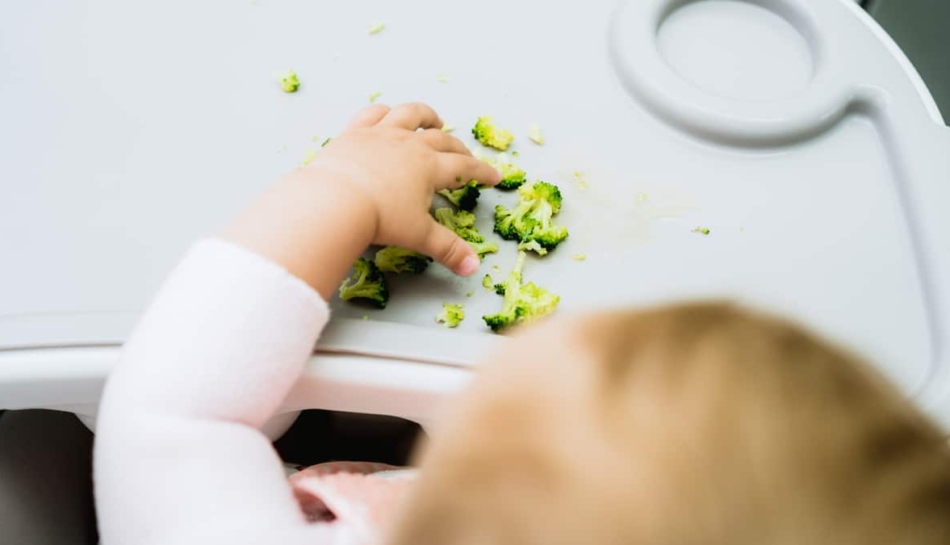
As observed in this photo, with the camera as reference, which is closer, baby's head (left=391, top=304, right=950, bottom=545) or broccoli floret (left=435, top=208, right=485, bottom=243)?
baby's head (left=391, top=304, right=950, bottom=545)

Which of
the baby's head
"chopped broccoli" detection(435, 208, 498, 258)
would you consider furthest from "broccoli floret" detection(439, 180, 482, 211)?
the baby's head

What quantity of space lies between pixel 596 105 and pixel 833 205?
19 cm

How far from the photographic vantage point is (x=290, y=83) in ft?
1.97

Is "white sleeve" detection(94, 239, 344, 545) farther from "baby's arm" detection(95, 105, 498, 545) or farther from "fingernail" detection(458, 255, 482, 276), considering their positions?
"fingernail" detection(458, 255, 482, 276)

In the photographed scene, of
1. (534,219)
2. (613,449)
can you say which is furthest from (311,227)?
(613,449)

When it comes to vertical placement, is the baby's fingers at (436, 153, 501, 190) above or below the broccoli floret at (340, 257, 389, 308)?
above

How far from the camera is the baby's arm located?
426 millimetres

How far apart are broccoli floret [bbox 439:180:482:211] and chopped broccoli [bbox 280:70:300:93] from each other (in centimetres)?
15

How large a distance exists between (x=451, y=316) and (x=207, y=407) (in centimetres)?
16

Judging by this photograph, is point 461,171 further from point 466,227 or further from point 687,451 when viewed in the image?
point 687,451

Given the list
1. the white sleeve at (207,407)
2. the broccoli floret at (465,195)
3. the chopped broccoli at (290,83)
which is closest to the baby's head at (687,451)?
the white sleeve at (207,407)

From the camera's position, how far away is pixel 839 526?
24cm

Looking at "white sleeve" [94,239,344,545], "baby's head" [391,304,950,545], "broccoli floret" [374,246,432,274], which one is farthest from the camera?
"broccoli floret" [374,246,432,274]

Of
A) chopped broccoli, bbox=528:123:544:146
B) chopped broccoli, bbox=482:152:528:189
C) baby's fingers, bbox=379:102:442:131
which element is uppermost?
baby's fingers, bbox=379:102:442:131
